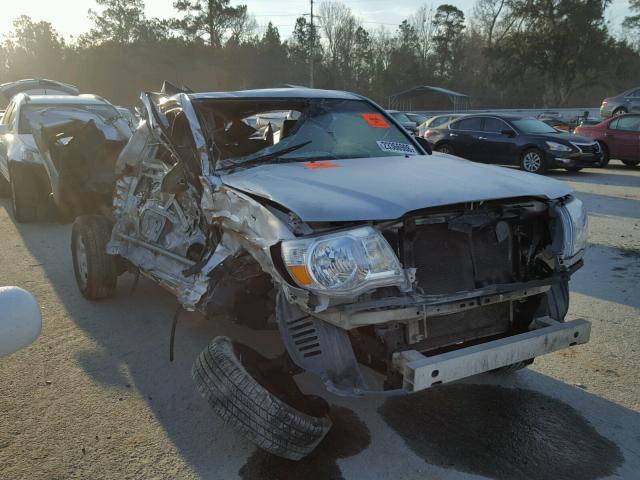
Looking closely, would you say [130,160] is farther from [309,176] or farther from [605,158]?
[605,158]

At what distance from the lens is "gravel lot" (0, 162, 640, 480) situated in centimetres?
285

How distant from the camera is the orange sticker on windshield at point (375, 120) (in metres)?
4.45

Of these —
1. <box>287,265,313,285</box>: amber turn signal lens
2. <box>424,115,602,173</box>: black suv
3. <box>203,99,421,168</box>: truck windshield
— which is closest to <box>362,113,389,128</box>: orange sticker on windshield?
<box>203,99,421,168</box>: truck windshield

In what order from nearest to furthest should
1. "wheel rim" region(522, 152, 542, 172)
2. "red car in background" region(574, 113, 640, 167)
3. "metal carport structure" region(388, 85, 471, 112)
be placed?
"wheel rim" region(522, 152, 542, 172)
"red car in background" region(574, 113, 640, 167)
"metal carport structure" region(388, 85, 471, 112)

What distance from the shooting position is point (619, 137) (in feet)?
50.8

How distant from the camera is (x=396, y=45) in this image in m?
62.3

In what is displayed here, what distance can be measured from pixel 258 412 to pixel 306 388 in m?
1.11

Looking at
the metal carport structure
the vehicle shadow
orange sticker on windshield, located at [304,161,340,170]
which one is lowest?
the vehicle shadow

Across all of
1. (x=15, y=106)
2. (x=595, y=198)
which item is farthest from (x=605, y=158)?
(x=15, y=106)

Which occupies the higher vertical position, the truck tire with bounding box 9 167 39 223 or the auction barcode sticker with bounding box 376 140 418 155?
the auction barcode sticker with bounding box 376 140 418 155

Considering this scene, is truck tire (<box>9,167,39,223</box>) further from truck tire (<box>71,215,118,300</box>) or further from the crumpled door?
the crumpled door

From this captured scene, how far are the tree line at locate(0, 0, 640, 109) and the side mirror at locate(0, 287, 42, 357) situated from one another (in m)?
49.3

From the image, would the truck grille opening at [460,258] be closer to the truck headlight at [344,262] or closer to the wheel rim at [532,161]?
the truck headlight at [344,262]

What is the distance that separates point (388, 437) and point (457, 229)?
122cm
